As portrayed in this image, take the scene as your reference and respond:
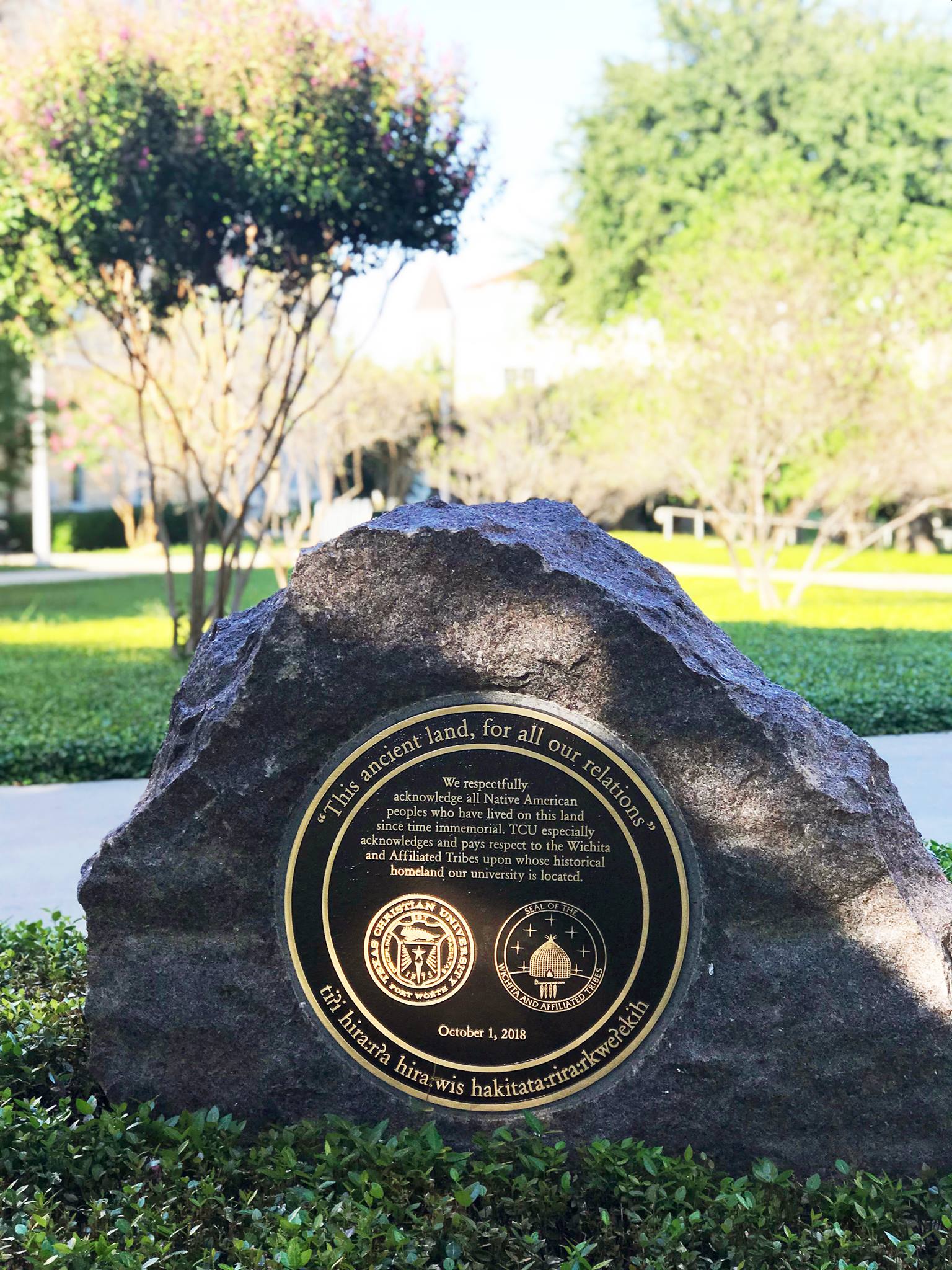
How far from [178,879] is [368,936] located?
47cm

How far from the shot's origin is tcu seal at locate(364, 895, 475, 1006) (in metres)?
3.04

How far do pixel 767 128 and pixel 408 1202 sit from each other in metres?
29.3

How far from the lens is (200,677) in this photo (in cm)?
334

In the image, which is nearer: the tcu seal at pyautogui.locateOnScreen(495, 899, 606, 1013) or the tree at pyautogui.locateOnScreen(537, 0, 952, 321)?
the tcu seal at pyautogui.locateOnScreen(495, 899, 606, 1013)

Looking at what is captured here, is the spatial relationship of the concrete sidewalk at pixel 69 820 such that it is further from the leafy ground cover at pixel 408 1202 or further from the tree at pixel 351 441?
the tree at pixel 351 441

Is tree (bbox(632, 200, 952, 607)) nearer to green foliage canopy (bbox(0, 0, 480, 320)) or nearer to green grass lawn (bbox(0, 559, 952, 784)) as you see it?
green grass lawn (bbox(0, 559, 952, 784))

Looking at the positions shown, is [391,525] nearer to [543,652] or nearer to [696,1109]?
[543,652]

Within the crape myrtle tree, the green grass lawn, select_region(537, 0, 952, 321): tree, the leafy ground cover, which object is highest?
select_region(537, 0, 952, 321): tree

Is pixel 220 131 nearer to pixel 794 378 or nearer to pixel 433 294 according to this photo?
pixel 794 378

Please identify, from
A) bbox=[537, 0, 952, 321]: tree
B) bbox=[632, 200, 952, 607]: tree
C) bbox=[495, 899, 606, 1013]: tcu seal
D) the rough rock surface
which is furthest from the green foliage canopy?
bbox=[537, 0, 952, 321]: tree

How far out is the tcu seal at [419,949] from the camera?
120 inches

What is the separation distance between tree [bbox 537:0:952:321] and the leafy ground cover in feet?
80.1

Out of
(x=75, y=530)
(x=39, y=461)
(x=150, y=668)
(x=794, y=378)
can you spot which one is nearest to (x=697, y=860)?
(x=150, y=668)

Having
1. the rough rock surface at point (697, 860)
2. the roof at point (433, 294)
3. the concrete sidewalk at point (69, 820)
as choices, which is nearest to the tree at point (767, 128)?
the roof at point (433, 294)
